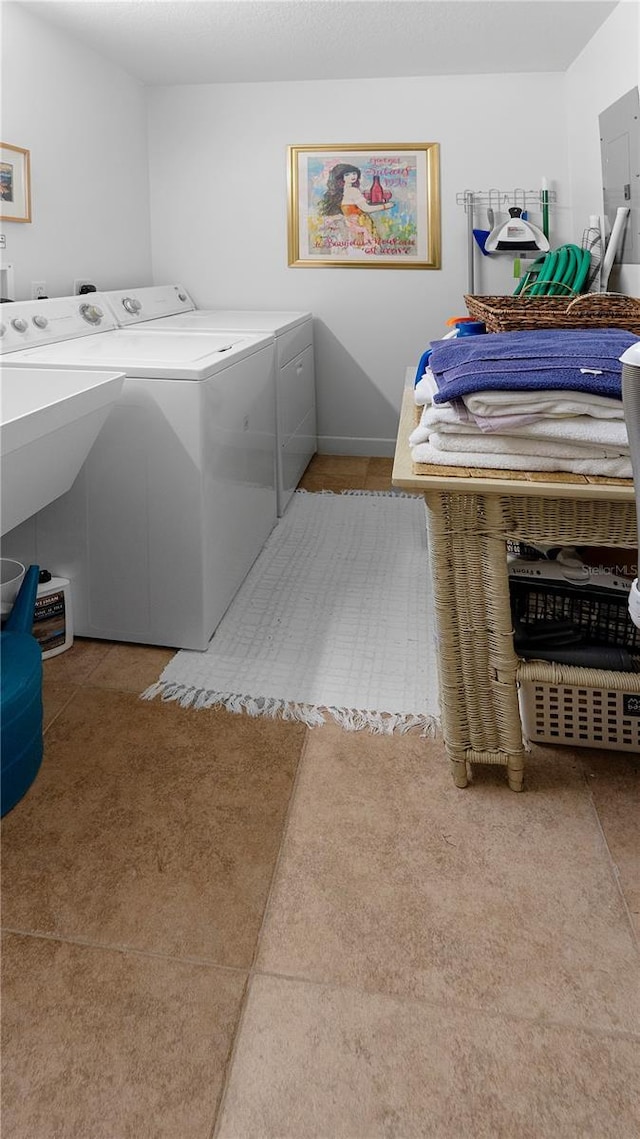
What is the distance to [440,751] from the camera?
5.55 feet

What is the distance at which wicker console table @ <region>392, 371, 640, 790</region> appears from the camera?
1.31 meters

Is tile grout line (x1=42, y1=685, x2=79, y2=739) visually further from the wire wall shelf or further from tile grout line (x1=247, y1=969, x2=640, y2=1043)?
the wire wall shelf

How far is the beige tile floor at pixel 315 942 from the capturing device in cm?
95

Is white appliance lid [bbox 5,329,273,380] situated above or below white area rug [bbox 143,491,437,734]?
above

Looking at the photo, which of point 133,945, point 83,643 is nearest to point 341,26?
point 83,643

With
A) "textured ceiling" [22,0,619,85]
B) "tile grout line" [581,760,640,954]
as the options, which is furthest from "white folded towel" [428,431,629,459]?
"textured ceiling" [22,0,619,85]

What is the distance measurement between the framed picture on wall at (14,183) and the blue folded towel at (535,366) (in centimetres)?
205

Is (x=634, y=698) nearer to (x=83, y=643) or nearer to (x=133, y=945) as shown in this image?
(x=133, y=945)

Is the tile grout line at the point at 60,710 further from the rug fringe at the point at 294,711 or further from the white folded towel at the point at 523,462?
the white folded towel at the point at 523,462

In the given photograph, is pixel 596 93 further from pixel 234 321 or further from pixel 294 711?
pixel 294 711

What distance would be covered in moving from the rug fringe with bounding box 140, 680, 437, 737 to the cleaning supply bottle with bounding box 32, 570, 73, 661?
14.6 inches

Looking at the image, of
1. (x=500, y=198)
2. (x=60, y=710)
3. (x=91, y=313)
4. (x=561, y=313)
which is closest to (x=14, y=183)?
(x=91, y=313)

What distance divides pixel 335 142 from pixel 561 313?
2.68 metres

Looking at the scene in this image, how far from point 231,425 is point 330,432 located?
2.02 m
